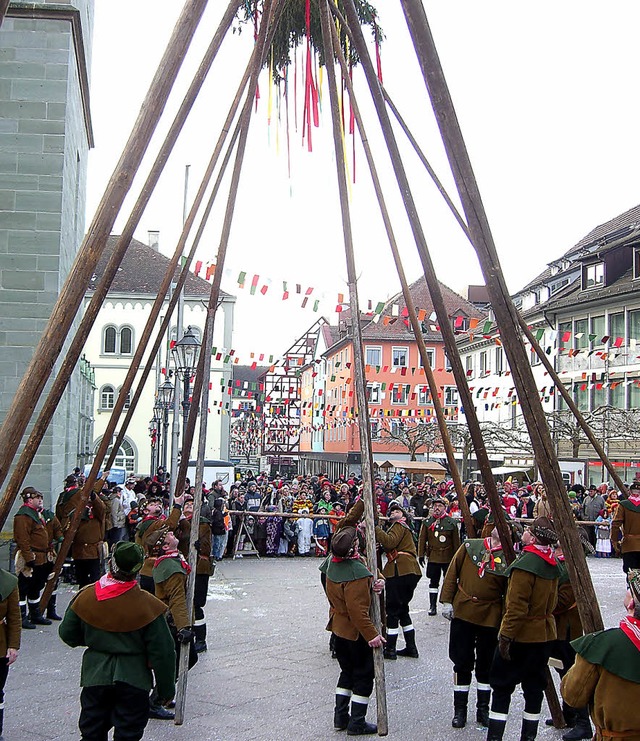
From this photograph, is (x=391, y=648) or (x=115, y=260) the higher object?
(x=115, y=260)

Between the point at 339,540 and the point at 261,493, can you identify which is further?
the point at 261,493

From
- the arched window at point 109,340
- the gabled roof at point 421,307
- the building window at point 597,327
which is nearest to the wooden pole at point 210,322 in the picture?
the building window at point 597,327

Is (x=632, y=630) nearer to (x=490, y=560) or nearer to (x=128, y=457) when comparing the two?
(x=490, y=560)

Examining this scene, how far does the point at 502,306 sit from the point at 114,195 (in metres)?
2.70

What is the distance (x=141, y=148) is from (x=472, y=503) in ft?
52.5

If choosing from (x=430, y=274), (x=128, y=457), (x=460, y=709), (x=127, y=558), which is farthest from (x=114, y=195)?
(x=128, y=457)

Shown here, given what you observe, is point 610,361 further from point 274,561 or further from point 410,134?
point 410,134

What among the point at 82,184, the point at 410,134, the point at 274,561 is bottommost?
the point at 274,561

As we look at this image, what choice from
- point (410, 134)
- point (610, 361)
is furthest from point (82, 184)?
point (610, 361)

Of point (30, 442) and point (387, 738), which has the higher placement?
point (30, 442)

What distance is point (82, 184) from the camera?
2208 centimetres

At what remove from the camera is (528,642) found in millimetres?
7125

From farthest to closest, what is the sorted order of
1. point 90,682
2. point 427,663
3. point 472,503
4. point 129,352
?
point 129,352 < point 472,503 < point 427,663 < point 90,682

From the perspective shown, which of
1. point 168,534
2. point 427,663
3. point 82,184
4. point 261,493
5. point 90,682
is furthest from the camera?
point 261,493
